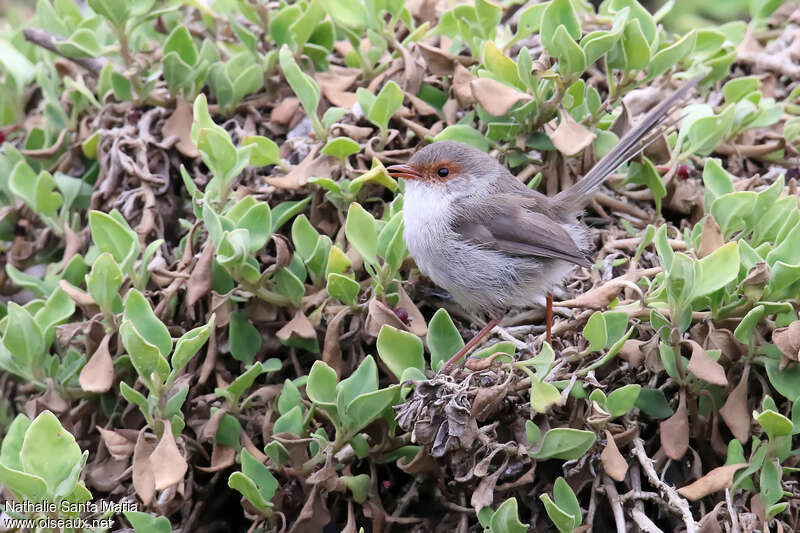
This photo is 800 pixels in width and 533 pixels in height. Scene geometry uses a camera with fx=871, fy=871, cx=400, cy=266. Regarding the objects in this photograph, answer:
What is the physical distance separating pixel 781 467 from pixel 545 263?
3.74 feet

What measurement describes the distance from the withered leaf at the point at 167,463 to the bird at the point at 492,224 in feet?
3.58

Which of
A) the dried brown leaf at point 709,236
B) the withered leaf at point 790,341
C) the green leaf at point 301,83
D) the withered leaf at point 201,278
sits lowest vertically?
the withered leaf at point 201,278

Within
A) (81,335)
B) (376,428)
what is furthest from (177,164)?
(376,428)

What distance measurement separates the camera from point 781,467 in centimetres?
261

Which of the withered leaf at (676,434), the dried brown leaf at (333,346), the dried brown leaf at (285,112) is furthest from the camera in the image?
the dried brown leaf at (285,112)

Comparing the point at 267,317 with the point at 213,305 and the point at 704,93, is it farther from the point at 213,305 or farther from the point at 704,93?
the point at 704,93

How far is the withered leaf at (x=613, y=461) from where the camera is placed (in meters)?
2.49

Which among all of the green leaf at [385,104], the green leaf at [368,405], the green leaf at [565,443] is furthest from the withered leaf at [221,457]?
the green leaf at [385,104]

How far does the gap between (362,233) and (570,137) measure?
0.83m

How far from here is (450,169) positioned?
3529mm

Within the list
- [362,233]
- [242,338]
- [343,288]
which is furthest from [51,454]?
[362,233]

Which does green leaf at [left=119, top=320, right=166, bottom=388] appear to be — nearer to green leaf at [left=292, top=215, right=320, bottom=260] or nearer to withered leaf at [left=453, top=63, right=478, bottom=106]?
green leaf at [left=292, top=215, right=320, bottom=260]

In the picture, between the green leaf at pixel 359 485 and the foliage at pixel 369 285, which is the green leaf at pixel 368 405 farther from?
the green leaf at pixel 359 485

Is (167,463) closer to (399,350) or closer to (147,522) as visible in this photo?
(147,522)
